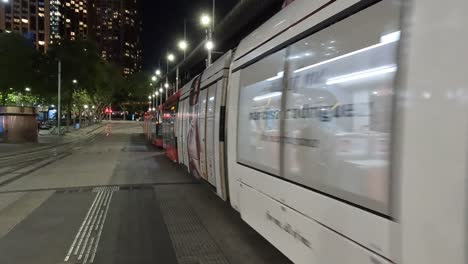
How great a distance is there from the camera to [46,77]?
5256cm

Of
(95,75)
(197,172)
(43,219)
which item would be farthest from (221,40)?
(43,219)

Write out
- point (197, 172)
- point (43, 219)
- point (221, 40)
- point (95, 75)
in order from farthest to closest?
→ point (95, 75)
point (221, 40)
point (197, 172)
point (43, 219)

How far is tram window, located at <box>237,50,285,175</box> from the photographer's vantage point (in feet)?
19.5

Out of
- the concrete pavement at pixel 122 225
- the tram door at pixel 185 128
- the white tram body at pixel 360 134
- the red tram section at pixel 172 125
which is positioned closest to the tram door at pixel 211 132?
the concrete pavement at pixel 122 225

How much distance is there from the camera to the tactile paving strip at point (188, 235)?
703 cm

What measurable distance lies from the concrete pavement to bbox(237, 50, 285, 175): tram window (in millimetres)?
1432

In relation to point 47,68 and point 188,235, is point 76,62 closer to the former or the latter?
point 47,68

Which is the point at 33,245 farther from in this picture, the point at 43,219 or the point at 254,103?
the point at 254,103

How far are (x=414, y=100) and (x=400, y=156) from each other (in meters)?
0.38

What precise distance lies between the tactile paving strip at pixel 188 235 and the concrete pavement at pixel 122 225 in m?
0.01

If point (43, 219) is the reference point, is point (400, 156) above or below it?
above

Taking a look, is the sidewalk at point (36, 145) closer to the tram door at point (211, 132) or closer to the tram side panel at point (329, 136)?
the tram door at point (211, 132)

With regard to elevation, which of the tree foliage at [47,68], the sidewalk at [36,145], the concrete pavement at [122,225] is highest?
the tree foliage at [47,68]

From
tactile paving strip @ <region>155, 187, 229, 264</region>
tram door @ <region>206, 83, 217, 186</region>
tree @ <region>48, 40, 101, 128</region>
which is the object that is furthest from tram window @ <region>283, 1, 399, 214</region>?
tree @ <region>48, 40, 101, 128</region>
